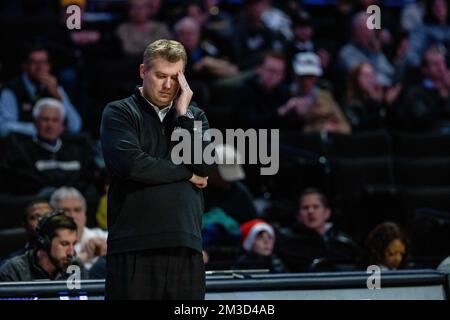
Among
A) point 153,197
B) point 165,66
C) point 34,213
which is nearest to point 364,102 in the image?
point 34,213

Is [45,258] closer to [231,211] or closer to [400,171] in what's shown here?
[231,211]

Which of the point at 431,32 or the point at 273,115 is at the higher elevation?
the point at 431,32

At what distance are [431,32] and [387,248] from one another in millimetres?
4672

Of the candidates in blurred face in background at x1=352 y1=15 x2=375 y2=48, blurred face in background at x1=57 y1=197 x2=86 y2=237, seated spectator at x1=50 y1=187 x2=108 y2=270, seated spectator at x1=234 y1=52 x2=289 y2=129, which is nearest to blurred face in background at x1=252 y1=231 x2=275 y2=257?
seated spectator at x1=50 y1=187 x2=108 y2=270

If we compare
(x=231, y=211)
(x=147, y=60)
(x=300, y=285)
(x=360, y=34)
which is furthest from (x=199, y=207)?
(x=360, y=34)

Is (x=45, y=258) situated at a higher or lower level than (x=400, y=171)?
lower

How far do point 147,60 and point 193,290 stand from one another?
94 centimetres

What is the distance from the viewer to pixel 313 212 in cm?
786

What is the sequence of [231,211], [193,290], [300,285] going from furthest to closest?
1. [231,211]
2. [300,285]
3. [193,290]

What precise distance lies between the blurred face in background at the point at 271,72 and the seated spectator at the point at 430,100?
3.94ft

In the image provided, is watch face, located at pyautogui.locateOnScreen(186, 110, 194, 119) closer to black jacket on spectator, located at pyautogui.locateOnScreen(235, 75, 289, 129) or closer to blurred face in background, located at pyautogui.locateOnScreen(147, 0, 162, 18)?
black jacket on spectator, located at pyautogui.locateOnScreen(235, 75, 289, 129)

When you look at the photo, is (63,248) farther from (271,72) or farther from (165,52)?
(271,72)

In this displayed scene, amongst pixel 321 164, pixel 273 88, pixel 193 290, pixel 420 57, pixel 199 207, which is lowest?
pixel 193 290

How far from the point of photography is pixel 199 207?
4.46 m
